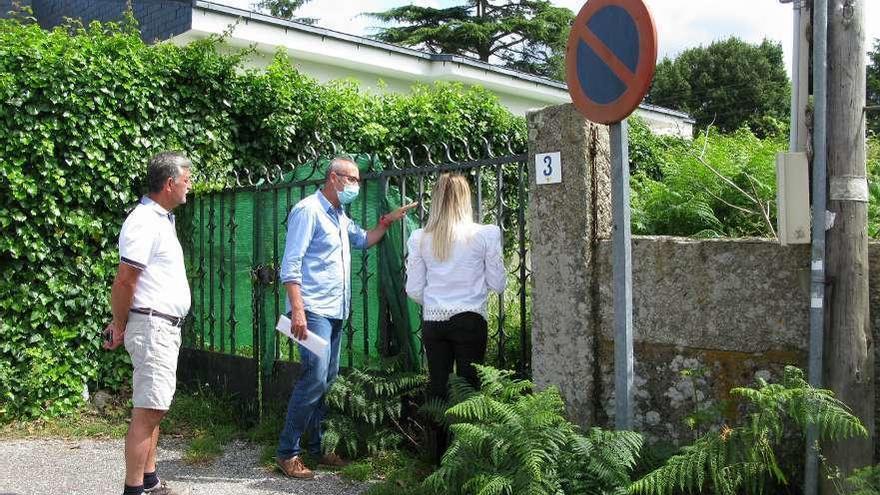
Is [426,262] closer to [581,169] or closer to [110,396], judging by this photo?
[581,169]

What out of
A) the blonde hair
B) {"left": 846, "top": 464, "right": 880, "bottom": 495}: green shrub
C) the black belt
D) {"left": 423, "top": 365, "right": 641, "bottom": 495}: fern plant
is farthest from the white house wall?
{"left": 846, "top": 464, "right": 880, "bottom": 495}: green shrub

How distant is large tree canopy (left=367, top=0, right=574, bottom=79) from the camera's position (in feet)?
107

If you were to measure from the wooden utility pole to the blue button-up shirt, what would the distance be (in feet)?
9.34

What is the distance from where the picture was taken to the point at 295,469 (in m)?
5.14

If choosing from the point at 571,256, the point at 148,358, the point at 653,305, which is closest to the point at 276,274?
the point at 148,358

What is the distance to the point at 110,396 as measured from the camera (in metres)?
7.17

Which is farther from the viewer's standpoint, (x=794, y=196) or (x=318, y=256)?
(x=318, y=256)

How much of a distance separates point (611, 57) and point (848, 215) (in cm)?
121

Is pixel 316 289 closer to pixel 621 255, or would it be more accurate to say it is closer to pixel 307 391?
pixel 307 391

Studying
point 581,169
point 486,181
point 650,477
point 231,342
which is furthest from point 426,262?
point 486,181

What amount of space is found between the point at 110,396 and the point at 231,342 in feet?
3.86

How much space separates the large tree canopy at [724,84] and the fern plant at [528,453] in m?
34.3

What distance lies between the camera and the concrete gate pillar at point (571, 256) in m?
4.36

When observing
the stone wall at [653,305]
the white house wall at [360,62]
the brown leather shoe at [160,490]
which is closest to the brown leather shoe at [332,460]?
the brown leather shoe at [160,490]
